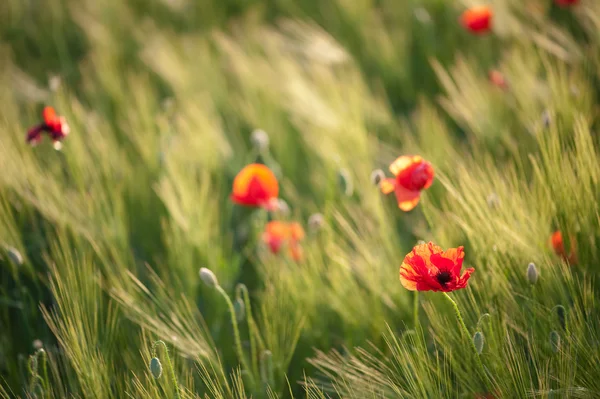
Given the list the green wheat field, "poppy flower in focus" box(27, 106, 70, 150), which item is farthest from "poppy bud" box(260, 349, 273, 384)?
"poppy flower in focus" box(27, 106, 70, 150)

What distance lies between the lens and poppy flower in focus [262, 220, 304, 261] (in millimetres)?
1242

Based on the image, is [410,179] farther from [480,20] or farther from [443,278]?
[480,20]

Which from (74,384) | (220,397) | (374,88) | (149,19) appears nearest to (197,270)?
→ (74,384)

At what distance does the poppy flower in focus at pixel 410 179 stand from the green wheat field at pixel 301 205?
0.14 feet

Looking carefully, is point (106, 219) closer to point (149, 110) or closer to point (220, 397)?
point (149, 110)

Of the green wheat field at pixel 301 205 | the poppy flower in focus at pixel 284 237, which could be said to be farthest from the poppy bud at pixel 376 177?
the poppy flower in focus at pixel 284 237

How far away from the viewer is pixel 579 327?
80 centimetres

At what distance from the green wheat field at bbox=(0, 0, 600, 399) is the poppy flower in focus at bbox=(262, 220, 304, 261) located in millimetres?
37

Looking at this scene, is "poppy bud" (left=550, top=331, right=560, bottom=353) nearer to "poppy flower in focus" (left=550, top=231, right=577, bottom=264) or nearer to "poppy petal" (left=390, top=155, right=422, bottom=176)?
"poppy flower in focus" (left=550, top=231, right=577, bottom=264)

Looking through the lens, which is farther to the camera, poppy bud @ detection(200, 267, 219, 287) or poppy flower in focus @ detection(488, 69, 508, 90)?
poppy flower in focus @ detection(488, 69, 508, 90)

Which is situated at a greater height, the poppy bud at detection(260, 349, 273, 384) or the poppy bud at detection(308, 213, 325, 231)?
the poppy bud at detection(308, 213, 325, 231)

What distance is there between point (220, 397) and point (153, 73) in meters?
1.53

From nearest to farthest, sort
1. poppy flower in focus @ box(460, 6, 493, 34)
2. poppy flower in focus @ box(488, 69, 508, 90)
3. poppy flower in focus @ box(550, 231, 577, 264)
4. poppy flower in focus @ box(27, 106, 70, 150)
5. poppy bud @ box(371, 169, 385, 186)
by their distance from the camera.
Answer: poppy flower in focus @ box(550, 231, 577, 264) → poppy bud @ box(371, 169, 385, 186) → poppy flower in focus @ box(27, 106, 70, 150) → poppy flower in focus @ box(488, 69, 508, 90) → poppy flower in focus @ box(460, 6, 493, 34)

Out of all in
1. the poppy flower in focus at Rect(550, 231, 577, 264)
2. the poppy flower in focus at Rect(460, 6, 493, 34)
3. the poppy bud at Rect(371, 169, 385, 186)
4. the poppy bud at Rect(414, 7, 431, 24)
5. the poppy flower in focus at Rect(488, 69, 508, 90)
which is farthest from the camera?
the poppy bud at Rect(414, 7, 431, 24)
